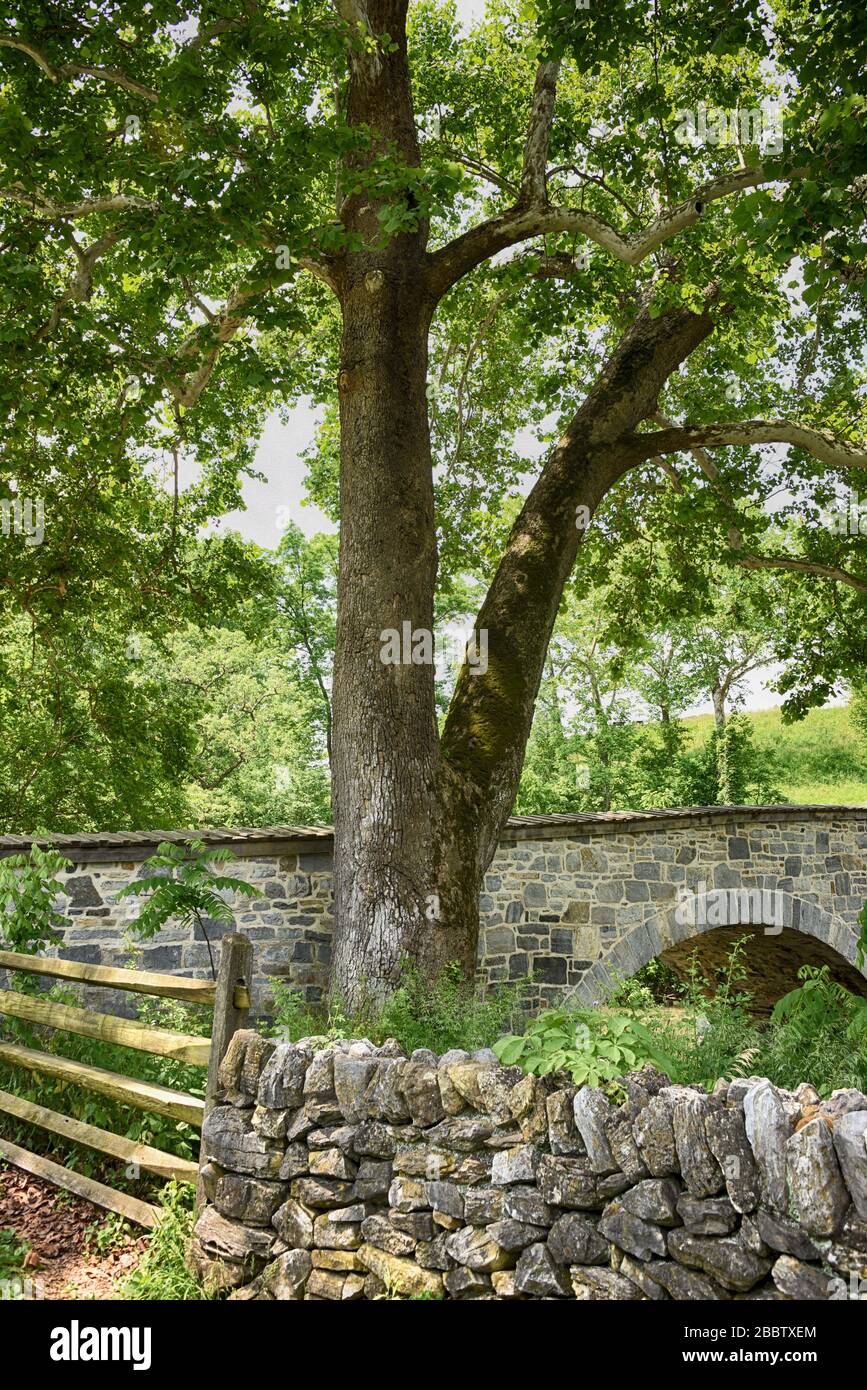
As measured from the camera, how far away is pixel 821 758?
28969 mm

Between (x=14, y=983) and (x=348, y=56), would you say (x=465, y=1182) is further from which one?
(x=348, y=56)

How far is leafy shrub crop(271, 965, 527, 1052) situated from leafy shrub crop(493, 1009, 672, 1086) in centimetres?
102

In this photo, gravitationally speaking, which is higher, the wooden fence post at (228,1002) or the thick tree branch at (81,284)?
the thick tree branch at (81,284)

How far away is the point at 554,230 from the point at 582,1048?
257 inches

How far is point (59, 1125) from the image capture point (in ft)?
17.2

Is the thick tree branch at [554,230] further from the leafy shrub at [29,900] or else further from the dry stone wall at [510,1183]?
the dry stone wall at [510,1183]

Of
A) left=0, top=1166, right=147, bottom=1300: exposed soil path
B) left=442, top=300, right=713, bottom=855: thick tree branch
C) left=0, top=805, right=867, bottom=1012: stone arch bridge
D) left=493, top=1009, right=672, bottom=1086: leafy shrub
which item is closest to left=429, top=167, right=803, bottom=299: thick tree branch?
left=442, top=300, right=713, bottom=855: thick tree branch

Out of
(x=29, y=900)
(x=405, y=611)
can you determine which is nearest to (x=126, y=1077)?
(x=29, y=900)

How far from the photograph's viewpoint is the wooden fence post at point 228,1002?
4.46 metres

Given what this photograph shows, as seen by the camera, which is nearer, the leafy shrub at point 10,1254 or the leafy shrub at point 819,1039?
the leafy shrub at point 819,1039

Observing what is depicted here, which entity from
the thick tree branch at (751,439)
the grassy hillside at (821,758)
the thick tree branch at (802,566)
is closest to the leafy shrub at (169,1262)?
the thick tree branch at (751,439)

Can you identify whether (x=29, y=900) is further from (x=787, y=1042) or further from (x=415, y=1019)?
(x=787, y=1042)

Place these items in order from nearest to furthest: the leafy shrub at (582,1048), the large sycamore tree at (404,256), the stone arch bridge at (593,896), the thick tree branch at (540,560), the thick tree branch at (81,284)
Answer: the leafy shrub at (582,1048)
the large sycamore tree at (404,256)
the thick tree branch at (540,560)
the thick tree branch at (81,284)
the stone arch bridge at (593,896)

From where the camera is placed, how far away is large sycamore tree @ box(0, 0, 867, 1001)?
20.9 feet
